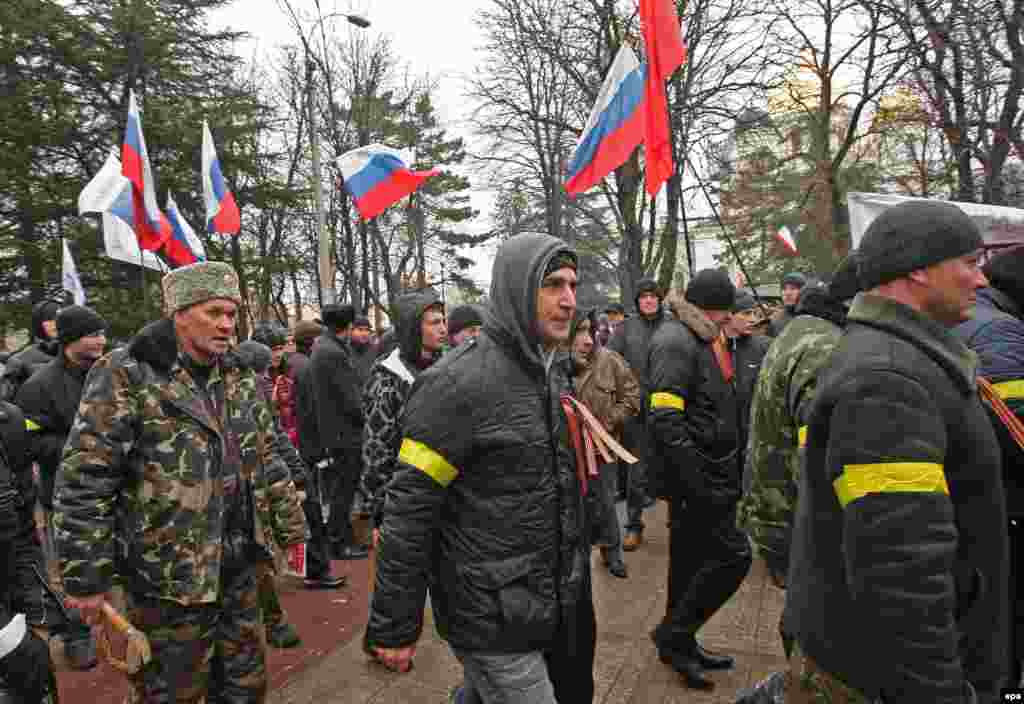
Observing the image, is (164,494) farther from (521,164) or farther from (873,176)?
(873,176)

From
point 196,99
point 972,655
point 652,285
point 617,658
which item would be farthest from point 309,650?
point 196,99

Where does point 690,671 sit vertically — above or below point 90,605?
below

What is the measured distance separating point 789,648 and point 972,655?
1216 millimetres

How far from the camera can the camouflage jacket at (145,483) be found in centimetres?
257

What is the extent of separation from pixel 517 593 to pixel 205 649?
58.8 inches

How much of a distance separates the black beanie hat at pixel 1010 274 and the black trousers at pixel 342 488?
4.87 meters

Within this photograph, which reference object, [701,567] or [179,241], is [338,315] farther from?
[179,241]

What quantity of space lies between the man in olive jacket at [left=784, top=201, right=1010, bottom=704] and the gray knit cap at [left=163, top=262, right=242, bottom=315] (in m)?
2.31

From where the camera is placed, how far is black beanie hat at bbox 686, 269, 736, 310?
3.90 meters

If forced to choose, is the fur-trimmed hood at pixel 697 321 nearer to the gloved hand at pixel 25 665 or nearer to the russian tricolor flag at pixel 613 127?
the gloved hand at pixel 25 665

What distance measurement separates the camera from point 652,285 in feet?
25.0

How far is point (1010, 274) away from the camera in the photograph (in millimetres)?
2861

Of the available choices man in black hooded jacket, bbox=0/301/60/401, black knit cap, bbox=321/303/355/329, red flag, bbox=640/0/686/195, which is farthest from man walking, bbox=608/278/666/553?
man in black hooded jacket, bbox=0/301/60/401

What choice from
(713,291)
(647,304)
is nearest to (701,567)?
(713,291)
